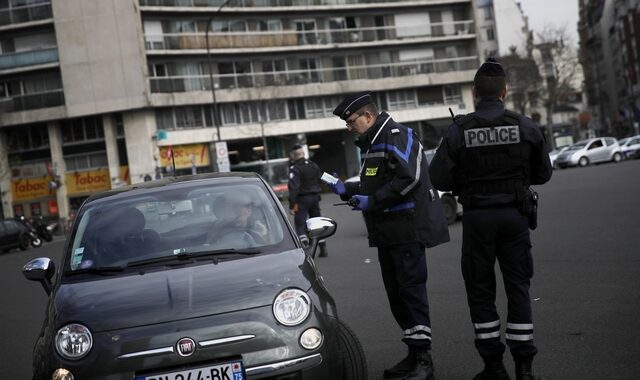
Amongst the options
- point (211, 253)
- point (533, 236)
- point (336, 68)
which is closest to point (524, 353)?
point (211, 253)

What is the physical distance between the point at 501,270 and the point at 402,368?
1.04 metres

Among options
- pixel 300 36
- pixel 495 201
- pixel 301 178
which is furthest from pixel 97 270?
pixel 300 36

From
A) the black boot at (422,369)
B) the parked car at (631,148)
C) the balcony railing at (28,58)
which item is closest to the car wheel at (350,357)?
the black boot at (422,369)

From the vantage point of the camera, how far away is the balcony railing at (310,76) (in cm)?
5212

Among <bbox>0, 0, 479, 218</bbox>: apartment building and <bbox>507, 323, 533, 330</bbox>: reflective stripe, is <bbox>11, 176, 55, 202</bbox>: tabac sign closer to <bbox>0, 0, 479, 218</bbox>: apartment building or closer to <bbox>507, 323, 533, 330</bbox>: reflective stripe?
<bbox>0, 0, 479, 218</bbox>: apartment building

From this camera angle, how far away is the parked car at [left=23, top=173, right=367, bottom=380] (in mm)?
3957

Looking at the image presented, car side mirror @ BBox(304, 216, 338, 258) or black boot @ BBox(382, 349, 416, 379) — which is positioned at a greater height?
car side mirror @ BBox(304, 216, 338, 258)

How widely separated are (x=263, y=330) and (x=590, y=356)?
2.54m

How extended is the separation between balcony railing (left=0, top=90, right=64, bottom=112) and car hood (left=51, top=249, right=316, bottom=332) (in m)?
50.2

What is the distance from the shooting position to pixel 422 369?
513 cm

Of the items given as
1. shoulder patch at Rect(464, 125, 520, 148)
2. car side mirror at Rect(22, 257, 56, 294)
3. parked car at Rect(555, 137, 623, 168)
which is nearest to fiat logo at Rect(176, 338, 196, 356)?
car side mirror at Rect(22, 257, 56, 294)

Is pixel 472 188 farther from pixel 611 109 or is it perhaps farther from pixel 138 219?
pixel 611 109

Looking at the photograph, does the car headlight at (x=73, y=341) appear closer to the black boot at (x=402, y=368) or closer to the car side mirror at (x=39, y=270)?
the car side mirror at (x=39, y=270)

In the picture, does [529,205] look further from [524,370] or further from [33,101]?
[33,101]
